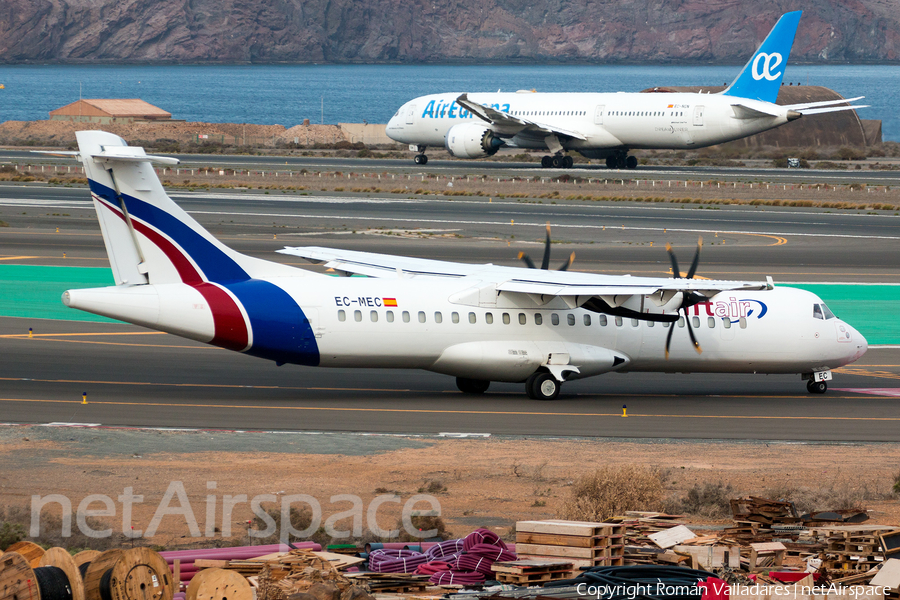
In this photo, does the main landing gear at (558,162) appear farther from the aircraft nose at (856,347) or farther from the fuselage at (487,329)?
the aircraft nose at (856,347)

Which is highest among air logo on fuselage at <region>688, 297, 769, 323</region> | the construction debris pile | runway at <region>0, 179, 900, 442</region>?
air logo on fuselage at <region>688, 297, 769, 323</region>

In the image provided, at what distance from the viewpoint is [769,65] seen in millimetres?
88062

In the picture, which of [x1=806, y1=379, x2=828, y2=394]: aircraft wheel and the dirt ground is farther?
[x1=806, y1=379, x2=828, y2=394]: aircraft wheel

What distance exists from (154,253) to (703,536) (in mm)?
15151

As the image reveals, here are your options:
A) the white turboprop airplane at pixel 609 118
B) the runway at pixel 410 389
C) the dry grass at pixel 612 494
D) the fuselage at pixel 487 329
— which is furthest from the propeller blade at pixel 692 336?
the white turboprop airplane at pixel 609 118

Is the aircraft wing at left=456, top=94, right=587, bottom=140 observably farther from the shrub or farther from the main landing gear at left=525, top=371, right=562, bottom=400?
the shrub

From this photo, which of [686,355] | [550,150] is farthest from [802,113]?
[686,355]

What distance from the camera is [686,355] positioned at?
3106cm

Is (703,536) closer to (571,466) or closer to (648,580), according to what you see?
(648,580)

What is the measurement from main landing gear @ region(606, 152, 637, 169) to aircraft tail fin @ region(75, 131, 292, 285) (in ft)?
246

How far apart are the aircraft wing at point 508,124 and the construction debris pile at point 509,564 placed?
74.6 metres

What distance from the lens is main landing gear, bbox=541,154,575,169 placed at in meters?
98.1

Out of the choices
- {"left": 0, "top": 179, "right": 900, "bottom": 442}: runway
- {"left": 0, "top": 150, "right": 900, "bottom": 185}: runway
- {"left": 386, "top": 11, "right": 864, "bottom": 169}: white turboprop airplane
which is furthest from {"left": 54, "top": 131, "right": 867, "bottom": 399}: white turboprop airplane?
{"left": 0, "top": 150, "right": 900, "bottom": 185}: runway

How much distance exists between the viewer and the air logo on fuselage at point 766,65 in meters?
87.5
